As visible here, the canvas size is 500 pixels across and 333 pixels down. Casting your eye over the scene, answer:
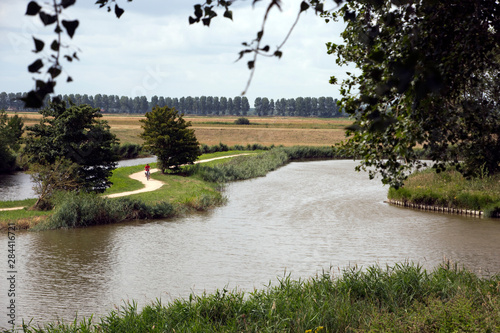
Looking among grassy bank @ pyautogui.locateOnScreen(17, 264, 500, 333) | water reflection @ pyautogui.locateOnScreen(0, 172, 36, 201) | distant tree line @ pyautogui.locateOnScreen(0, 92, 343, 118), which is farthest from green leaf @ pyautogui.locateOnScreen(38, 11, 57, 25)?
distant tree line @ pyautogui.locateOnScreen(0, 92, 343, 118)

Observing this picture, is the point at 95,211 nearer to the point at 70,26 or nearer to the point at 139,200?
the point at 139,200

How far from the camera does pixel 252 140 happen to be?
85188 mm

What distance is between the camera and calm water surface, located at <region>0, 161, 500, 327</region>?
12.8 metres

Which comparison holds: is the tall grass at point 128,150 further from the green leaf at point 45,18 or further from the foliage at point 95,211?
the green leaf at point 45,18

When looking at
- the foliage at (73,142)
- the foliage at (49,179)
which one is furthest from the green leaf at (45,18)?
the foliage at (73,142)

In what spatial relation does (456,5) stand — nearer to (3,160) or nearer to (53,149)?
(53,149)

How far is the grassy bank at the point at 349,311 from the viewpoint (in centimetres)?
606

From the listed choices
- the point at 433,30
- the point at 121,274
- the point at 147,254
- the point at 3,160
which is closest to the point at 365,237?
the point at 147,254

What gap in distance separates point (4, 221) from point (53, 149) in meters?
5.28

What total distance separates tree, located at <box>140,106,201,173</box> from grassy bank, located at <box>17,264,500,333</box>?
2623cm

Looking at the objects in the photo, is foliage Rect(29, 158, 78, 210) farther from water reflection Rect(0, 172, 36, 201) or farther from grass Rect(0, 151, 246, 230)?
water reflection Rect(0, 172, 36, 201)

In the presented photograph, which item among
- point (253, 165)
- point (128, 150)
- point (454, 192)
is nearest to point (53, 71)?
point (454, 192)

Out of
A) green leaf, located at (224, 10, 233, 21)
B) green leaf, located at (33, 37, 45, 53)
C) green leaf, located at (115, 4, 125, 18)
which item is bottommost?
green leaf, located at (33, 37, 45, 53)

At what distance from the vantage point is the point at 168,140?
3412 centimetres
